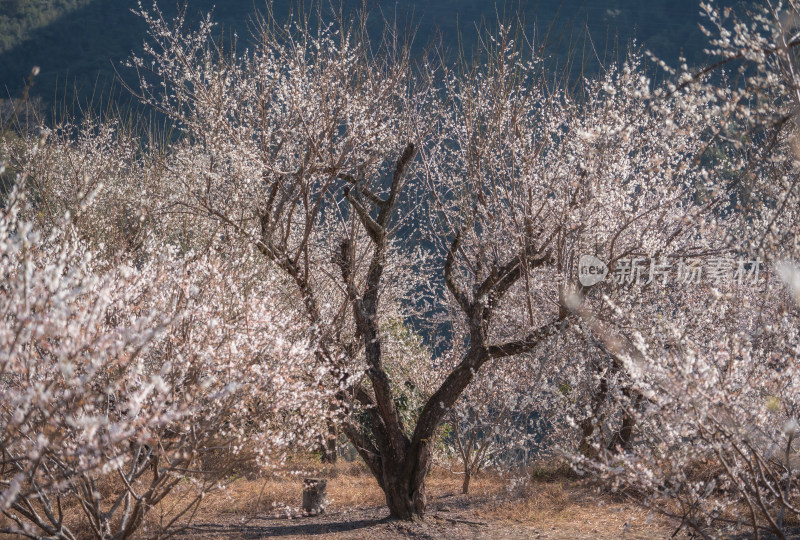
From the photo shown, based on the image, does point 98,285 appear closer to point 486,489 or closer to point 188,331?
point 188,331

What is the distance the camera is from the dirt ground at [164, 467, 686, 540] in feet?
21.6

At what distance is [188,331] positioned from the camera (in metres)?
4.55

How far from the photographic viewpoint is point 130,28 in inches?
1334

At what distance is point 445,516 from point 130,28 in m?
34.3

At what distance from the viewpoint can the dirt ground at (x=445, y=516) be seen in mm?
6570

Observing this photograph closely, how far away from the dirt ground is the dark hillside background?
67.6 ft

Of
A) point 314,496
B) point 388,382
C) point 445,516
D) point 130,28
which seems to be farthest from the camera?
point 130,28

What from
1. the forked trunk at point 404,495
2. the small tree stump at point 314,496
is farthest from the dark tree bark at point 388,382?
the small tree stump at point 314,496

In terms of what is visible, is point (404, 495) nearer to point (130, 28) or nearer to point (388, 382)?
point (388, 382)

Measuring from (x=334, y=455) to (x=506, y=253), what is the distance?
270 inches

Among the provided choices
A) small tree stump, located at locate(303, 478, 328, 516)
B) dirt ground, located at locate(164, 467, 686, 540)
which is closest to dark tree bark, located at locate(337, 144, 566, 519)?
dirt ground, located at locate(164, 467, 686, 540)

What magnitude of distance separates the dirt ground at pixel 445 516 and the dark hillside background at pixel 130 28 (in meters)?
20.6
